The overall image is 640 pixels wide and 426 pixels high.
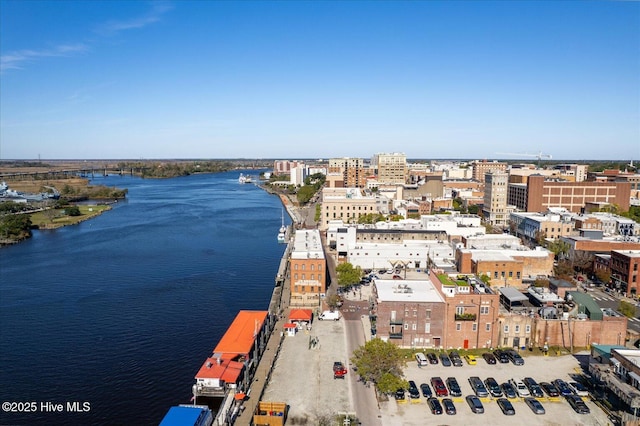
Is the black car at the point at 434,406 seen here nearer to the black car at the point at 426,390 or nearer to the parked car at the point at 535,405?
the black car at the point at 426,390

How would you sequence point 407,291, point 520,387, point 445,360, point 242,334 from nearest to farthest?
point 520,387, point 445,360, point 242,334, point 407,291

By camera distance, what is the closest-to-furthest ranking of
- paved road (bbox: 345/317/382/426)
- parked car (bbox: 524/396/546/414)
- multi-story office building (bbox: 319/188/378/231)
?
paved road (bbox: 345/317/382/426) < parked car (bbox: 524/396/546/414) < multi-story office building (bbox: 319/188/378/231)

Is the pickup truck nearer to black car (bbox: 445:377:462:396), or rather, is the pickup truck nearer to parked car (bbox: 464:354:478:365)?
black car (bbox: 445:377:462:396)

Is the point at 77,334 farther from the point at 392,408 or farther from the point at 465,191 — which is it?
the point at 465,191

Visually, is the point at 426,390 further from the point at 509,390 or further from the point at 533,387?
the point at 533,387

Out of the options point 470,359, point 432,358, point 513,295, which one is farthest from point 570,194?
point 432,358

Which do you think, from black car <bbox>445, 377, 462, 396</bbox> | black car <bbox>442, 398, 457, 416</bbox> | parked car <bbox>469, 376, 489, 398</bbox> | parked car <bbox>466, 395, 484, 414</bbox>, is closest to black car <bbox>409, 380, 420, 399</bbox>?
black car <bbox>442, 398, 457, 416</bbox>

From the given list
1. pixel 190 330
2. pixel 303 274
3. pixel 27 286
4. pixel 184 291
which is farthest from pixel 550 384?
pixel 27 286
